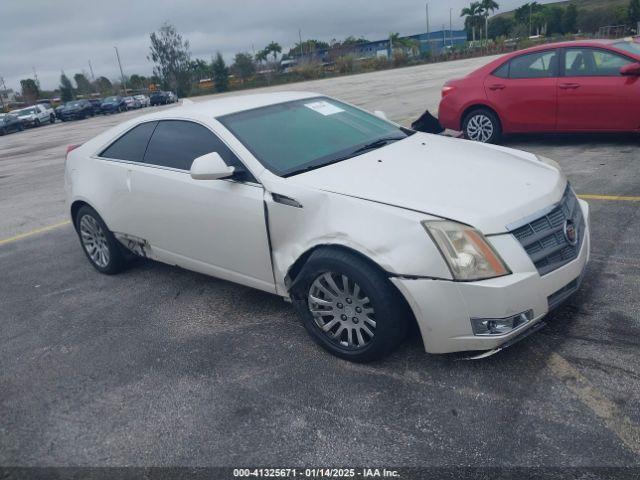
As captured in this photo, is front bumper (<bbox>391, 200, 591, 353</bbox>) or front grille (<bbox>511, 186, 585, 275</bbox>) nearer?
front bumper (<bbox>391, 200, 591, 353</bbox>)

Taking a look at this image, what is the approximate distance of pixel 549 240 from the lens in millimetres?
3240

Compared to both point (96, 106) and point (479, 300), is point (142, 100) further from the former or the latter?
point (479, 300)

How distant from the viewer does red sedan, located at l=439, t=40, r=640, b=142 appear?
769 centimetres

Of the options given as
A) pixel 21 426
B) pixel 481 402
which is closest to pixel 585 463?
pixel 481 402

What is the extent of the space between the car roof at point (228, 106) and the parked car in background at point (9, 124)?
35.8m

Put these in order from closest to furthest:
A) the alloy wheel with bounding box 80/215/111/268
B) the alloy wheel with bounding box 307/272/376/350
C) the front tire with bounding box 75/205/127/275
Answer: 1. the alloy wheel with bounding box 307/272/376/350
2. the front tire with bounding box 75/205/127/275
3. the alloy wheel with bounding box 80/215/111/268

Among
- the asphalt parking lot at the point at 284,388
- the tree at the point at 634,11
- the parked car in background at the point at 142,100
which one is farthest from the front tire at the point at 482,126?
the tree at the point at 634,11

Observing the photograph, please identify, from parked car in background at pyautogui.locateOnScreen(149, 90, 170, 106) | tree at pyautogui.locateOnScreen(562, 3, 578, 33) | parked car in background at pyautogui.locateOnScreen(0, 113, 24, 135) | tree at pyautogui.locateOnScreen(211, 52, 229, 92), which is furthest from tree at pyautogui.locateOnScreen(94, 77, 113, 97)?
tree at pyautogui.locateOnScreen(562, 3, 578, 33)

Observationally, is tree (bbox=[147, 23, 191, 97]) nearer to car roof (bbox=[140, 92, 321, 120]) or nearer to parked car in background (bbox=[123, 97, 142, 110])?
parked car in background (bbox=[123, 97, 142, 110])

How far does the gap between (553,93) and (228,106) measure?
537 cm

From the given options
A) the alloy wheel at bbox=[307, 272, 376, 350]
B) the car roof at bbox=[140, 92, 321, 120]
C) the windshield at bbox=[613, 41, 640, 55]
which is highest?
the car roof at bbox=[140, 92, 321, 120]

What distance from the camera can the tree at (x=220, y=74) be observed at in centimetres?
6200

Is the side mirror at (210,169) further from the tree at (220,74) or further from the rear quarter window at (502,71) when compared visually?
the tree at (220,74)

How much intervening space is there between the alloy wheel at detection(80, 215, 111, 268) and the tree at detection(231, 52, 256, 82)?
63.5 meters
